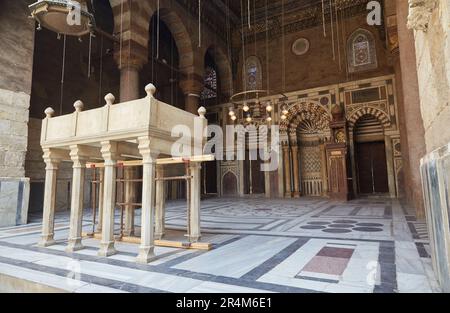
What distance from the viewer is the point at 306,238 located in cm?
385

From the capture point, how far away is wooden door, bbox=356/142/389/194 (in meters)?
11.1

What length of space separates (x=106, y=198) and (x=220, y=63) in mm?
11612

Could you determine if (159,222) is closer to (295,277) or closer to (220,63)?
(295,277)

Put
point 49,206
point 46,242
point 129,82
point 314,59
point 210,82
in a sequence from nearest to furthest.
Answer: point 46,242 < point 49,206 < point 129,82 < point 314,59 < point 210,82

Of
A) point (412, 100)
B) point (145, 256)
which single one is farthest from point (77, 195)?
point (412, 100)

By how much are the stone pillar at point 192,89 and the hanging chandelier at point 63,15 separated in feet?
18.3

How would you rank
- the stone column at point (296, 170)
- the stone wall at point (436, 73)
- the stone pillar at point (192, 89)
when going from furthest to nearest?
the stone column at point (296, 170), the stone pillar at point (192, 89), the stone wall at point (436, 73)

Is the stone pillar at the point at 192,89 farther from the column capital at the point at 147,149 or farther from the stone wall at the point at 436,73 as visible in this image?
the stone wall at the point at 436,73

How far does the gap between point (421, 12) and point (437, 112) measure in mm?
693

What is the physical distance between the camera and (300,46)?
1271 centimetres

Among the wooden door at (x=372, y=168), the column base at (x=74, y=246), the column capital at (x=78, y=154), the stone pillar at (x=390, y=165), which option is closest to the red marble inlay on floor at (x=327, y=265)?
the column base at (x=74, y=246)

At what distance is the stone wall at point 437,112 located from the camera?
1642 mm

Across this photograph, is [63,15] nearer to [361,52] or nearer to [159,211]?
[159,211]
